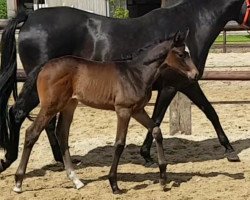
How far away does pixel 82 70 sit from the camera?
14.5 feet

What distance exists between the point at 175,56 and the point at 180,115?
84.6 inches

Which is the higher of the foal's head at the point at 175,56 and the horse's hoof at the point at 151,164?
the foal's head at the point at 175,56

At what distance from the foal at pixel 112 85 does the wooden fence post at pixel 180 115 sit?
1.94 m

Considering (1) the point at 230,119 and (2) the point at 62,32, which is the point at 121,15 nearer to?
(1) the point at 230,119

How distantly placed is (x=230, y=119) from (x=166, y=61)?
295 centimetres

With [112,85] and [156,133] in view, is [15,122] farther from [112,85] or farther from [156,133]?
[156,133]

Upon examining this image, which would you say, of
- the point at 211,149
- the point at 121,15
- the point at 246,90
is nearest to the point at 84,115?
the point at 211,149

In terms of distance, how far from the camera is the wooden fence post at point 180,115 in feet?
21.0

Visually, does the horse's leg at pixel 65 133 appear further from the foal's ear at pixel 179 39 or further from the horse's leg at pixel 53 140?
the foal's ear at pixel 179 39

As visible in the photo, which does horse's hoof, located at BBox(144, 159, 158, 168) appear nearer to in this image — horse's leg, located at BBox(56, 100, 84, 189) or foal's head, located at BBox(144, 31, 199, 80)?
horse's leg, located at BBox(56, 100, 84, 189)

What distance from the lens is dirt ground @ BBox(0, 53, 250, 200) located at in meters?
4.34

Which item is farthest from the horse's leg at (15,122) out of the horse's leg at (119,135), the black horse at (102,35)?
the horse's leg at (119,135)

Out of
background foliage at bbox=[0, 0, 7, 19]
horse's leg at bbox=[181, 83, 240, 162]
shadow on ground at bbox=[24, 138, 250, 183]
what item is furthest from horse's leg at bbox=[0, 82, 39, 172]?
background foliage at bbox=[0, 0, 7, 19]

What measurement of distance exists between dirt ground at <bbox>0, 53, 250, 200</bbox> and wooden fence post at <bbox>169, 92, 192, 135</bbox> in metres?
0.11
